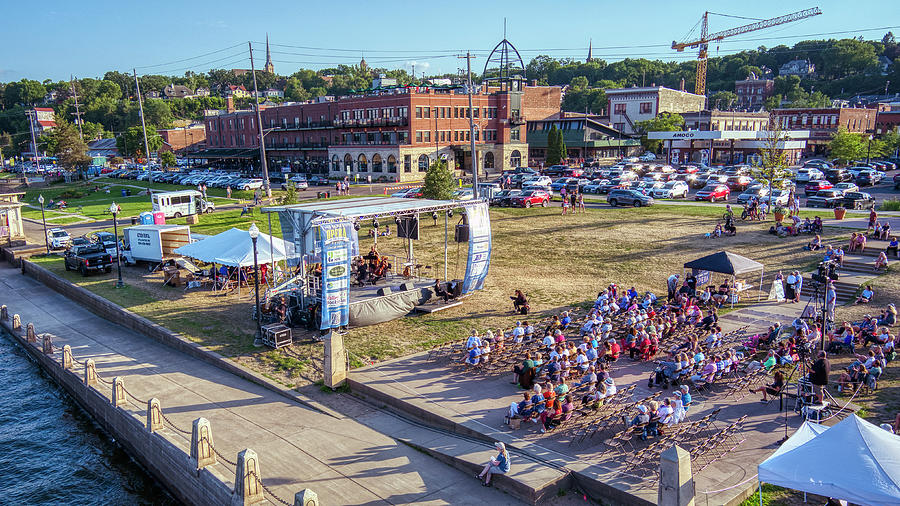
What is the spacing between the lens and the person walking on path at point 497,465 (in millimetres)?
10812

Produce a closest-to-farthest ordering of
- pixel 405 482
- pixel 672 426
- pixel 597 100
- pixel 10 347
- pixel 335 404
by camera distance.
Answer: pixel 405 482 < pixel 672 426 < pixel 335 404 < pixel 10 347 < pixel 597 100

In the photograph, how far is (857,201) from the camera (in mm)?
41969

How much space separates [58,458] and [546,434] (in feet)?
42.1

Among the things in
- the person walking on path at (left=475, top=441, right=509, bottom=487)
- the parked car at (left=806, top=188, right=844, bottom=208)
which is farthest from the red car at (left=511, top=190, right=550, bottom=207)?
the person walking on path at (left=475, top=441, right=509, bottom=487)

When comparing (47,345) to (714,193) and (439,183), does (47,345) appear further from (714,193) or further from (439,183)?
(714,193)

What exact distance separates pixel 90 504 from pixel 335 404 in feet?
19.1

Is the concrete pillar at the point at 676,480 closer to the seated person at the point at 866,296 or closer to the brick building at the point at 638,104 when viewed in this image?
the seated person at the point at 866,296

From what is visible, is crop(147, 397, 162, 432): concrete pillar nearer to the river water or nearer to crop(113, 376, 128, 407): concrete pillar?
the river water

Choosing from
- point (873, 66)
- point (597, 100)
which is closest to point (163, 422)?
point (597, 100)

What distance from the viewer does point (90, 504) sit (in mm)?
13320

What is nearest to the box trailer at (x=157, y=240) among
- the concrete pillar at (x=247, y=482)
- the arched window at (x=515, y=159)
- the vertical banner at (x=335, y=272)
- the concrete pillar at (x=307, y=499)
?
the vertical banner at (x=335, y=272)


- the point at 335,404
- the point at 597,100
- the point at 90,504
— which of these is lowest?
the point at 90,504

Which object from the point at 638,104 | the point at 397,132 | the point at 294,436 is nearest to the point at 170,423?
the point at 294,436

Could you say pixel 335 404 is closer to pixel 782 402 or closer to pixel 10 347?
pixel 782 402
